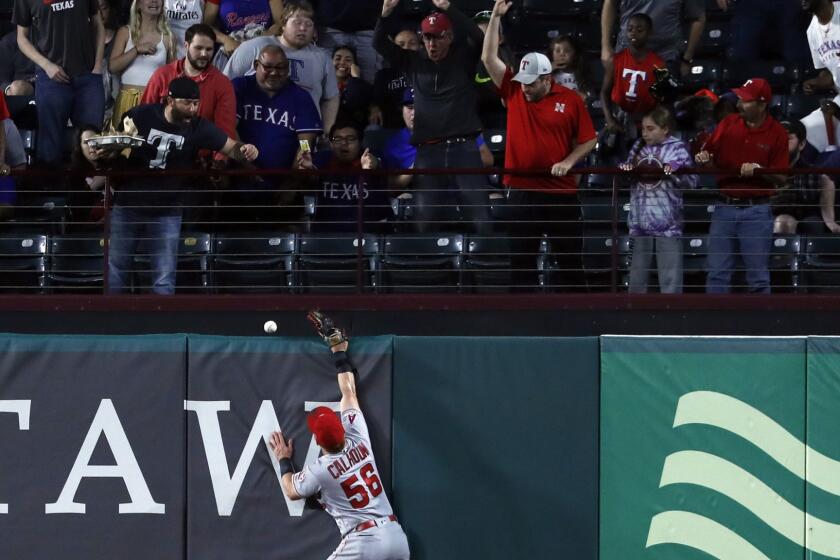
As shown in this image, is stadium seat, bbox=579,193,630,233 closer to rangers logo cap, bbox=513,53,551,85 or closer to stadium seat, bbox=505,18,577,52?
rangers logo cap, bbox=513,53,551,85

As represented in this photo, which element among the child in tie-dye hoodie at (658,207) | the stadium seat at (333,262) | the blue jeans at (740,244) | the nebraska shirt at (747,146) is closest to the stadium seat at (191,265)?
the stadium seat at (333,262)

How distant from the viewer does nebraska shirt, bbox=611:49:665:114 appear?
1305cm

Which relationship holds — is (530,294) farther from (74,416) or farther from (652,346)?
(74,416)

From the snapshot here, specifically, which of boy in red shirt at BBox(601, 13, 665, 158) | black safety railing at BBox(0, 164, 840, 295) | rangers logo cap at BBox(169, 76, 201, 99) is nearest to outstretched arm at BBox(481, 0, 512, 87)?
black safety railing at BBox(0, 164, 840, 295)

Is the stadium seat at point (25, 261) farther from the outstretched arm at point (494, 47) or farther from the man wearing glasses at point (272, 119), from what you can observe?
the outstretched arm at point (494, 47)

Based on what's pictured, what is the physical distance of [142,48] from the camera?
42.9 feet

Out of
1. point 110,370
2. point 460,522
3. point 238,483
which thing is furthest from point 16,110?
point 460,522

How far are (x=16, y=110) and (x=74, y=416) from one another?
4051 mm

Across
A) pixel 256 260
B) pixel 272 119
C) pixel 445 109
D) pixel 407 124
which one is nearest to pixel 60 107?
pixel 272 119

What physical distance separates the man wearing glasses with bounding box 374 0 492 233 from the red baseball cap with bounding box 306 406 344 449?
211cm

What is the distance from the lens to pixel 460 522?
35.3 ft

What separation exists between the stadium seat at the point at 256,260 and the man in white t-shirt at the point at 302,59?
1.57 m

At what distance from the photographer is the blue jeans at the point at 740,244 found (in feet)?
36.9

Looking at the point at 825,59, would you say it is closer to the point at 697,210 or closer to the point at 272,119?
the point at 697,210
